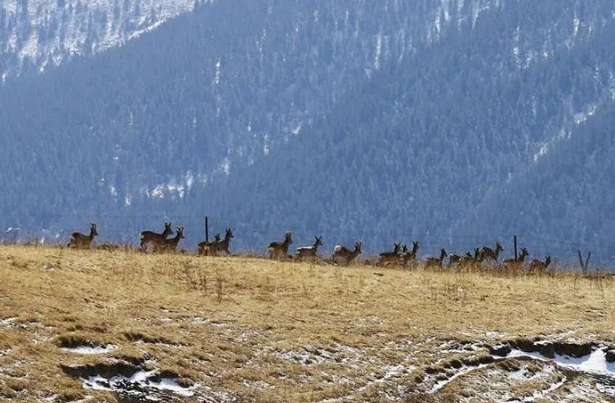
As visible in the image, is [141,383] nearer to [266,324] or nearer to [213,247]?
[266,324]

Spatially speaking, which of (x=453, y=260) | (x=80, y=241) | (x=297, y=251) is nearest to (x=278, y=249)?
(x=297, y=251)

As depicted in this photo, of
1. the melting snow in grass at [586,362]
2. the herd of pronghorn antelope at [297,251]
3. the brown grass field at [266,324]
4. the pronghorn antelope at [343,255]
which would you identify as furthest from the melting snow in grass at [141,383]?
the pronghorn antelope at [343,255]

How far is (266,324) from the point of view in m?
32.0

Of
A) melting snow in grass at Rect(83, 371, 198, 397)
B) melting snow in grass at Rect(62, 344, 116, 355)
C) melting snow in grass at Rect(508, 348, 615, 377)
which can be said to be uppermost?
melting snow in grass at Rect(62, 344, 116, 355)

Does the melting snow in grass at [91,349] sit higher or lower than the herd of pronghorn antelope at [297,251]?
lower

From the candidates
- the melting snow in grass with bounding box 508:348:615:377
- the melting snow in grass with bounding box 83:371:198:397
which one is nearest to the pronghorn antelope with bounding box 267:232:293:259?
the melting snow in grass with bounding box 508:348:615:377

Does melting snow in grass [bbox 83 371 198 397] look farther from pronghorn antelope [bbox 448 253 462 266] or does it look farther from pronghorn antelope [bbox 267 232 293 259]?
pronghorn antelope [bbox 448 253 462 266]

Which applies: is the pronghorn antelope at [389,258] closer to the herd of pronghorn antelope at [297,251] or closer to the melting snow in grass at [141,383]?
the herd of pronghorn antelope at [297,251]

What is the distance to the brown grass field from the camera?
89.5ft

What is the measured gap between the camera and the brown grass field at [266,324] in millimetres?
27266

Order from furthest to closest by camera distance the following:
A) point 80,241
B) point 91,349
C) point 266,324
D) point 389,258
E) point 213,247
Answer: point 389,258 < point 213,247 < point 80,241 < point 266,324 < point 91,349

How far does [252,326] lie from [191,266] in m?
6.98

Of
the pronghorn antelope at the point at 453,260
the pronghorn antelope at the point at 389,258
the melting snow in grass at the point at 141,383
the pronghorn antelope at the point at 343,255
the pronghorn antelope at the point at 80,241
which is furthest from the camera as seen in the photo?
the pronghorn antelope at the point at 453,260

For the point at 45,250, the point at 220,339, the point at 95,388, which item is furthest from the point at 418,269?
the point at 95,388
